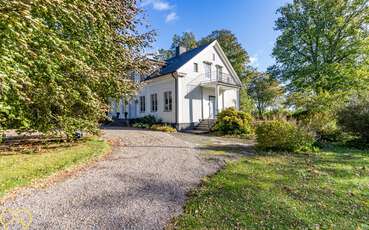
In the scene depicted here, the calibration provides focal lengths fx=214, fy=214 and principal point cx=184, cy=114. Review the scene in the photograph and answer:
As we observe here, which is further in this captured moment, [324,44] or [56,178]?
[324,44]

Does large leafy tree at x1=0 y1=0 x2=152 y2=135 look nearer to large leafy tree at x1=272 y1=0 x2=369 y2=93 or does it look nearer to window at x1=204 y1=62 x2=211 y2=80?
window at x1=204 y1=62 x2=211 y2=80

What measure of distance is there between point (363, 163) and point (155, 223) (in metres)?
6.77

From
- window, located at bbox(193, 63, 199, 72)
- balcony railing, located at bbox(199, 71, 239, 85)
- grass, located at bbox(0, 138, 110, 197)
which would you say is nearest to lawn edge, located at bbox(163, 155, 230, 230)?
grass, located at bbox(0, 138, 110, 197)

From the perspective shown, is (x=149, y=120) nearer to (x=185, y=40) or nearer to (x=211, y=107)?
(x=211, y=107)

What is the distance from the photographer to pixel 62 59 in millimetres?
4320

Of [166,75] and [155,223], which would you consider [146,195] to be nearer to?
[155,223]

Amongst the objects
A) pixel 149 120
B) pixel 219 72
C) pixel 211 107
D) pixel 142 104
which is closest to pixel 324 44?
pixel 219 72

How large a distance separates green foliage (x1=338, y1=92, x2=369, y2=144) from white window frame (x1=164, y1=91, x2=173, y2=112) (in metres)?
11.2

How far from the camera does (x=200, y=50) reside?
60.4 ft

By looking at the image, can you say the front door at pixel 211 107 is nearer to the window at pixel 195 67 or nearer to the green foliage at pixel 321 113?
the window at pixel 195 67

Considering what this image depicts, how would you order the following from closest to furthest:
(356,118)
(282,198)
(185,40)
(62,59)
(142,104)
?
(282,198)
(62,59)
(356,118)
(142,104)
(185,40)

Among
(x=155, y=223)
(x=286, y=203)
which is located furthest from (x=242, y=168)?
(x=155, y=223)

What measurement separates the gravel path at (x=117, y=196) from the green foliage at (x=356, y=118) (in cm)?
731

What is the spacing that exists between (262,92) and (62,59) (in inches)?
1365
